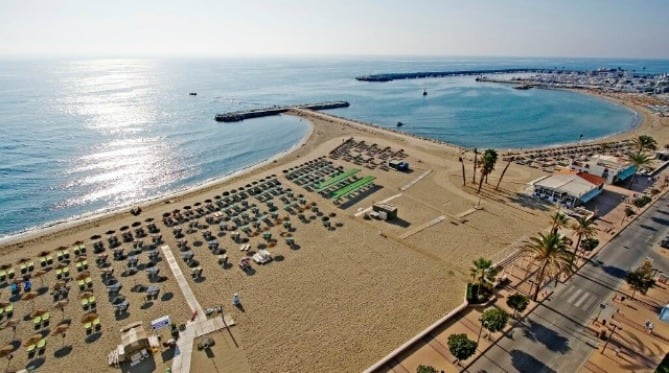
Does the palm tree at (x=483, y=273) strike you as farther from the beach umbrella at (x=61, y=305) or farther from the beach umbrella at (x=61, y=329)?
the beach umbrella at (x=61, y=305)

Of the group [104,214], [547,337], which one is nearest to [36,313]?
[104,214]

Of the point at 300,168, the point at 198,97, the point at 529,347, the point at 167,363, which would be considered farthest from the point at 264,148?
the point at 198,97

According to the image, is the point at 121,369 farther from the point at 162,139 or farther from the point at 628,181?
the point at 162,139

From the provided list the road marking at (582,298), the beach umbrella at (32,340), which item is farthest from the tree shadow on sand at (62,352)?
the road marking at (582,298)

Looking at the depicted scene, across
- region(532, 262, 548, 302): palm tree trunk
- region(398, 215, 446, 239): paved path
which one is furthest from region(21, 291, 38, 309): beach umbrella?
region(532, 262, 548, 302): palm tree trunk

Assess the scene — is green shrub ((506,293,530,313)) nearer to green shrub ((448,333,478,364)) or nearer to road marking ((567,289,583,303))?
road marking ((567,289,583,303))

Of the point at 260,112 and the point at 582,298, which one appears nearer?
the point at 582,298

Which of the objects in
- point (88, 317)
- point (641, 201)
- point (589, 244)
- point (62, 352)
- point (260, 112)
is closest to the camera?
point (62, 352)

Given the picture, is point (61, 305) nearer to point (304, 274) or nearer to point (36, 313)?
point (36, 313)
